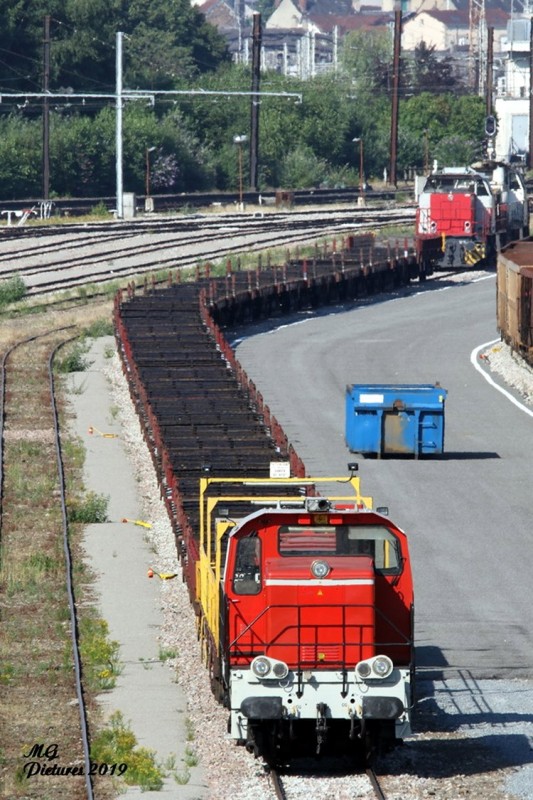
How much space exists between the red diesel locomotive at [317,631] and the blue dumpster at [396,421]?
53.1 feet

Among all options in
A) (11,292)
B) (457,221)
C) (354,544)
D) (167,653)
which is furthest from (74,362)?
(354,544)

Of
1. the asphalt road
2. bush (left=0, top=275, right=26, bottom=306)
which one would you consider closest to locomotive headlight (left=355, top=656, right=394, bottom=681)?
the asphalt road

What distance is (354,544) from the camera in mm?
13828

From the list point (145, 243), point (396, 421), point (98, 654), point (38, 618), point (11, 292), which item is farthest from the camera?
point (145, 243)

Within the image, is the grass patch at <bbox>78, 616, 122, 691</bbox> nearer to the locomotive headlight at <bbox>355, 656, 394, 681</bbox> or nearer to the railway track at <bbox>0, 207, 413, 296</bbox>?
the locomotive headlight at <bbox>355, 656, 394, 681</bbox>

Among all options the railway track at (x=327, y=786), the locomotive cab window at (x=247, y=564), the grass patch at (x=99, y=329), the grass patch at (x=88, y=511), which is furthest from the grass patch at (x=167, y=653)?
the grass patch at (x=99, y=329)

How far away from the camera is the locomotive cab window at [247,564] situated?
1366cm

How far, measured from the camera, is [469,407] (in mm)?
36344

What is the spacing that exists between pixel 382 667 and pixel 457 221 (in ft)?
156

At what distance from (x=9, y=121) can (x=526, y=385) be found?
215 ft

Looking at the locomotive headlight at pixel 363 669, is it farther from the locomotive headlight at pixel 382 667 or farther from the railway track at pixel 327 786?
the railway track at pixel 327 786

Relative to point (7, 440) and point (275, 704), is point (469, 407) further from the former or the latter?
point (275, 704)

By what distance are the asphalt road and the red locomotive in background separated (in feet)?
9.50

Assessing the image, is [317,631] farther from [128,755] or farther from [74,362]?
[74,362]
